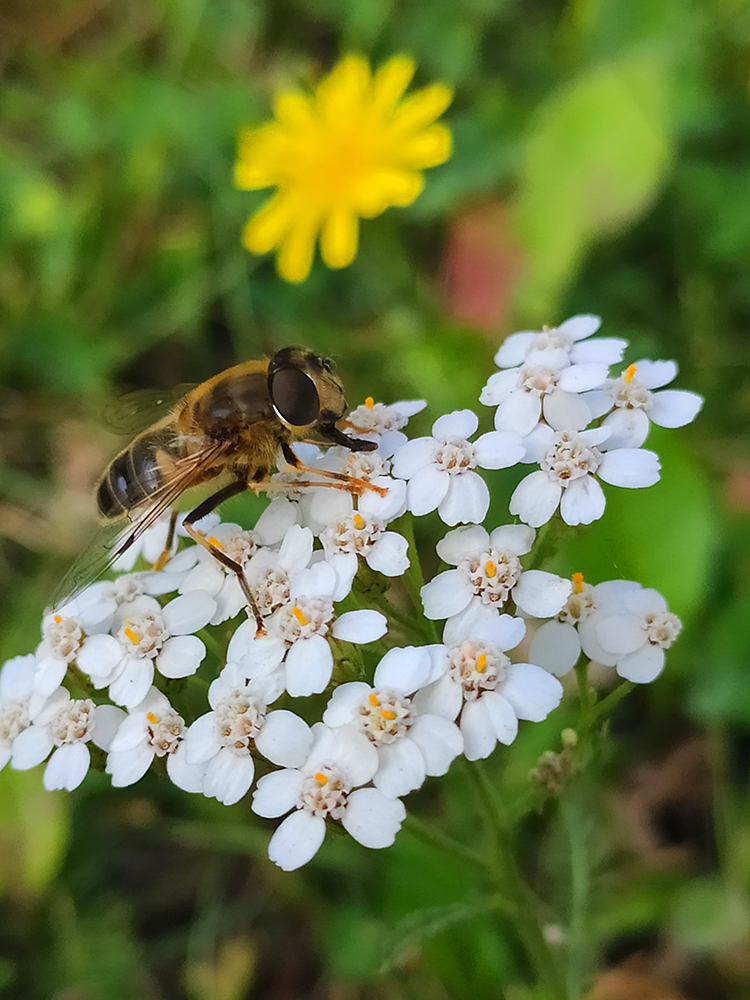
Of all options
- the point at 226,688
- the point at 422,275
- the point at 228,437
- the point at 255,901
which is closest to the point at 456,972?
the point at 255,901

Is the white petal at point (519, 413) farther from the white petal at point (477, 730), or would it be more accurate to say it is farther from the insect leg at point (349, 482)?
the white petal at point (477, 730)

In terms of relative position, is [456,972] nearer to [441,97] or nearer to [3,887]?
[3,887]

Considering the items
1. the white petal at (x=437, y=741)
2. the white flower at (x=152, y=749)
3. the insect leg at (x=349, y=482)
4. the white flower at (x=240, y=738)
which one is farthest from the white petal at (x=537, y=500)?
the white flower at (x=152, y=749)

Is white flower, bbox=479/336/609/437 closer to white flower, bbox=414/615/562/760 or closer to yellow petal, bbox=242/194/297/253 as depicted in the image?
white flower, bbox=414/615/562/760

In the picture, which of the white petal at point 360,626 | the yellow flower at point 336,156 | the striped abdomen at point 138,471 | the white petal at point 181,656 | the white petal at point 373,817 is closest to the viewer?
the white petal at point 373,817

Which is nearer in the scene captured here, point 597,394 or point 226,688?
point 226,688

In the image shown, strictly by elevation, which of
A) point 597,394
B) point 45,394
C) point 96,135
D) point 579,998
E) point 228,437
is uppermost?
point 96,135
